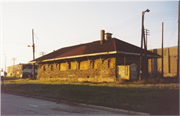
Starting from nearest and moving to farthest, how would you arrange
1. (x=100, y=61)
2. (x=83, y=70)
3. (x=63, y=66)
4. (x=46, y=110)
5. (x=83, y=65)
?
(x=46, y=110)
(x=100, y=61)
(x=83, y=70)
(x=83, y=65)
(x=63, y=66)

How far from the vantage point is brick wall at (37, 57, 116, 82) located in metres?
26.9

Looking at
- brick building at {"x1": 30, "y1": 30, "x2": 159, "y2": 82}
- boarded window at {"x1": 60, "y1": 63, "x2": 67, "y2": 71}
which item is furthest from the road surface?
boarded window at {"x1": 60, "y1": 63, "x2": 67, "y2": 71}

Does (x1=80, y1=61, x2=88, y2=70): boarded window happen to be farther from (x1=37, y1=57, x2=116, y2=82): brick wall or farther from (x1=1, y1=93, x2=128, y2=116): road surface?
(x1=1, y1=93, x2=128, y2=116): road surface

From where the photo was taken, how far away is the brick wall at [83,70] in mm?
26853

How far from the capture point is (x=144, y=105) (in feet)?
31.5

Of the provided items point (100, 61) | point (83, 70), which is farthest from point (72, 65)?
point (100, 61)

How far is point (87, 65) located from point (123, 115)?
21700mm

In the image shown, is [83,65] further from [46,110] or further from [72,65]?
[46,110]

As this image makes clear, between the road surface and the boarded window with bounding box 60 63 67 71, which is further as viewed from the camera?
the boarded window with bounding box 60 63 67 71

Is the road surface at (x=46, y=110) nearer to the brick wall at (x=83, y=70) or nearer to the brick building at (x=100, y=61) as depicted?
the brick building at (x=100, y=61)

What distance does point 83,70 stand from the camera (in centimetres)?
3059

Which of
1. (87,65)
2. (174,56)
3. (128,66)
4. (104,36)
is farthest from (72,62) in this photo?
(174,56)

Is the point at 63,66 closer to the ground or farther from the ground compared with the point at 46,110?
farther from the ground

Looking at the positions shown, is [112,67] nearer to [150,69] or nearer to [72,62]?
[72,62]
